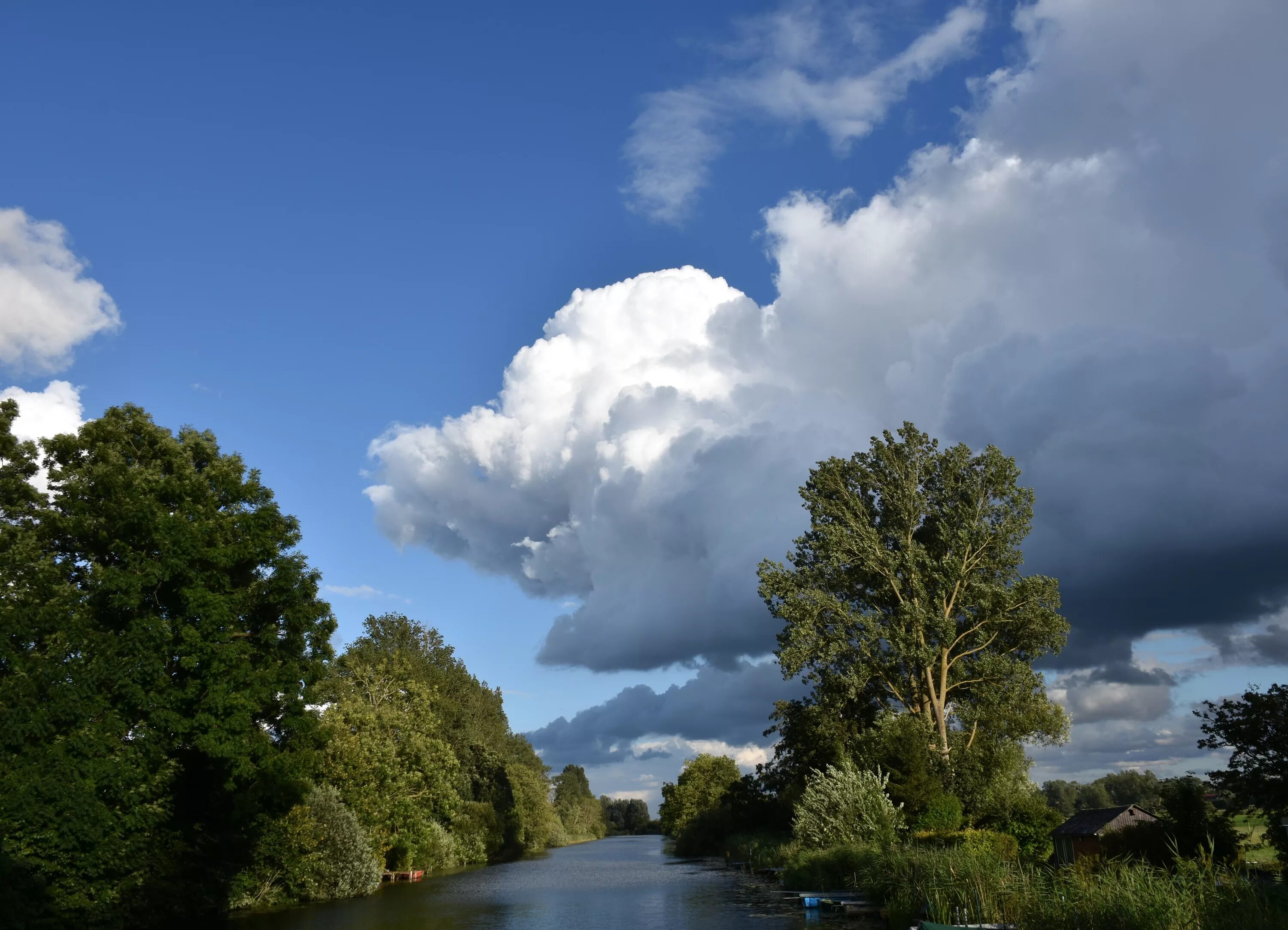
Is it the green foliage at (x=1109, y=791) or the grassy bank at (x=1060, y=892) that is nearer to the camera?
the grassy bank at (x=1060, y=892)

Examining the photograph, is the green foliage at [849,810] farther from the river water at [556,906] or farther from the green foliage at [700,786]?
the green foliage at [700,786]

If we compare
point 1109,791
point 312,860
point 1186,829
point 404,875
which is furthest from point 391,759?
point 1109,791

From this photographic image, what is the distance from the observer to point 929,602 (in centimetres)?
4897

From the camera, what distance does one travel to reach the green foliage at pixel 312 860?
40.7 m

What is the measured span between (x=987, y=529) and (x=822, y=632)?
35.8ft

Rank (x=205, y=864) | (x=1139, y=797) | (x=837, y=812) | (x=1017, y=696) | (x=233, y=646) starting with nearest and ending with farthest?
(x=233, y=646) < (x=205, y=864) < (x=837, y=812) < (x=1017, y=696) < (x=1139, y=797)

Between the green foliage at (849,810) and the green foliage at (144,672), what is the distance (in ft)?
79.7

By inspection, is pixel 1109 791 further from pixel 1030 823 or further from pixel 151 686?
pixel 151 686

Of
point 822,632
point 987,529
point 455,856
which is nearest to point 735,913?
point 822,632

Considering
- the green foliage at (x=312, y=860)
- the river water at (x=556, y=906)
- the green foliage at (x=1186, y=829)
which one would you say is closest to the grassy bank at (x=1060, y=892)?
the river water at (x=556, y=906)

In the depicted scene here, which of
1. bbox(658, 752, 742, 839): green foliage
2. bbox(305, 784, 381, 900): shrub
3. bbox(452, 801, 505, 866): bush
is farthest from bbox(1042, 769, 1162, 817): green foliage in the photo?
bbox(305, 784, 381, 900): shrub

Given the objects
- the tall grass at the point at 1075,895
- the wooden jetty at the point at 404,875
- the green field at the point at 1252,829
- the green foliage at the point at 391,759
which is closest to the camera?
the tall grass at the point at 1075,895

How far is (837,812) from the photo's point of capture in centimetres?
4294

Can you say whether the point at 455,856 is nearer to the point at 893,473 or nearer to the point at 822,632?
the point at 822,632
